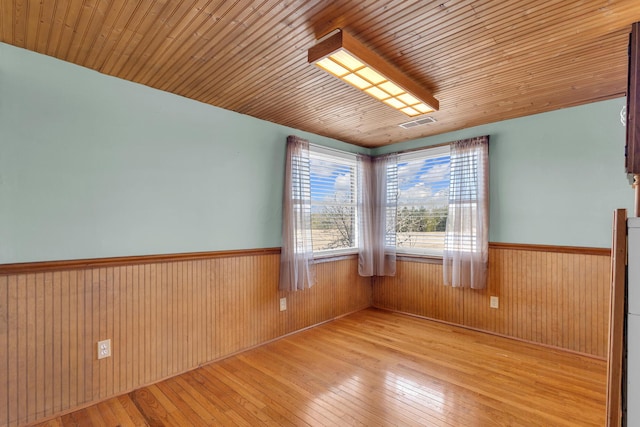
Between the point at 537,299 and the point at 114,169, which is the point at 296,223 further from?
the point at 537,299

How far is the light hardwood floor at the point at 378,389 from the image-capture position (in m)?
2.04

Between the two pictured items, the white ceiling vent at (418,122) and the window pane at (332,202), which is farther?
the window pane at (332,202)

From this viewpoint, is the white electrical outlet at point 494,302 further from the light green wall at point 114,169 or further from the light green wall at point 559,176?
the light green wall at point 114,169

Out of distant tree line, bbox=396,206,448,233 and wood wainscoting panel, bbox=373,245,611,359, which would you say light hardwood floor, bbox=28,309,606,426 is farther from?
distant tree line, bbox=396,206,448,233

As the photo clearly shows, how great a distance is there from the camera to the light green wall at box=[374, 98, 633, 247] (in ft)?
9.35

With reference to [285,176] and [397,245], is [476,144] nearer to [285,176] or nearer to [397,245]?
[397,245]

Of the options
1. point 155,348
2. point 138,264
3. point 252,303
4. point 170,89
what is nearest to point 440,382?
point 252,303

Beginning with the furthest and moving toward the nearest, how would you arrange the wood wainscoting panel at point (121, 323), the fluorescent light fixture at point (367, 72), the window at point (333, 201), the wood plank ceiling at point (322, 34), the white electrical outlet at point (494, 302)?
the window at point (333, 201) < the white electrical outlet at point (494, 302) < the wood wainscoting panel at point (121, 323) < the fluorescent light fixture at point (367, 72) < the wood plank ceiling at point (322, 34)

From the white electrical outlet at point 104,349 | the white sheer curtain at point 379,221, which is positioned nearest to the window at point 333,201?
the white sheer curtain at point 379,221

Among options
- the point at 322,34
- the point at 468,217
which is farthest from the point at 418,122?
the point at 322,34

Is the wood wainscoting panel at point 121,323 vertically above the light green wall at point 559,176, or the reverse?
the light green wall at point 559,176

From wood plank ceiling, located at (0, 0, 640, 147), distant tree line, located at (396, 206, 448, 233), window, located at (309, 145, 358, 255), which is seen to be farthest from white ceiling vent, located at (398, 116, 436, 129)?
distant tree line, located at (396, 206, 448, 233)

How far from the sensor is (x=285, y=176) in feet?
11.4

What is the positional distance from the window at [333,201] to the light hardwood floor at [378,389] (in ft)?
4.43
